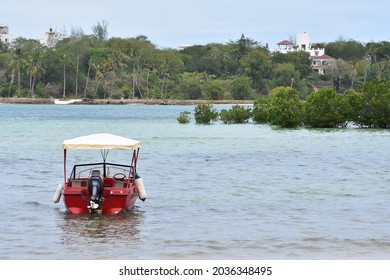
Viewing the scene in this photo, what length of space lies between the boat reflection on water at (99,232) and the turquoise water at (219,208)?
0.03 meters

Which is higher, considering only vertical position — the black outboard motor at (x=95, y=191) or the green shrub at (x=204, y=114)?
the black outboard motor at (x=95, y=191)

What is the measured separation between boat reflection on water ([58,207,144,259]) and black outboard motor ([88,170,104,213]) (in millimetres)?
307

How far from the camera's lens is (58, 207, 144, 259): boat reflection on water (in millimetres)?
21047

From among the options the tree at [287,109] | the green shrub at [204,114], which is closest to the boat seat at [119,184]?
the tree at [287,109]

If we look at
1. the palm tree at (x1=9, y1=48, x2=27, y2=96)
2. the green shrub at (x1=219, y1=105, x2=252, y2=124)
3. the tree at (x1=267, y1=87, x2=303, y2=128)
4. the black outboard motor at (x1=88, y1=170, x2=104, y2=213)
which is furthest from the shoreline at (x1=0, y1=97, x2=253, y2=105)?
the black outboard motor at (x1=88, y1=170, x2=104, y2=213)

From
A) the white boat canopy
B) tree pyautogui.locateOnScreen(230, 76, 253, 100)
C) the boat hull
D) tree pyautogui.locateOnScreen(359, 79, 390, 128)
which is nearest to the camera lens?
the boat hull

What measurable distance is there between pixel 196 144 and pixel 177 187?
27518 mm

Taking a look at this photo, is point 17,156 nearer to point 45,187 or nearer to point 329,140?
point 45,187

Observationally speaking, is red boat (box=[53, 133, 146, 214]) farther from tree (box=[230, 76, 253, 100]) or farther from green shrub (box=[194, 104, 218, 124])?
tree (box=[230, 76, 253, 100])

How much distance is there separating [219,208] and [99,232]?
6.41 m

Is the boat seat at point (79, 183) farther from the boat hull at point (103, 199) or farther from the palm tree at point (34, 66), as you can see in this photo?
the palm tree at point (34, 66)

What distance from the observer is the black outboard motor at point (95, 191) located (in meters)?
25.1

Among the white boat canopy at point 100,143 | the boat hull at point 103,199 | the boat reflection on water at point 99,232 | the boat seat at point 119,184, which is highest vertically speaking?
the white boat canopy at point 100,143

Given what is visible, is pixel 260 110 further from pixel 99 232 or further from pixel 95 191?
pixel 99 232
